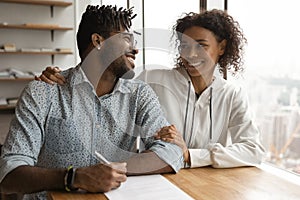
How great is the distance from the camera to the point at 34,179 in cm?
114

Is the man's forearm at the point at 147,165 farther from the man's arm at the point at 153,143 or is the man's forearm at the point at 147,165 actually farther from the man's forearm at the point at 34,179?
the man's forearm at the point at 34,179

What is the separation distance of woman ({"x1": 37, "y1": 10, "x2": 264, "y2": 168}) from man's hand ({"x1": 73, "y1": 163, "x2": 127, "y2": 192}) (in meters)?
0.51

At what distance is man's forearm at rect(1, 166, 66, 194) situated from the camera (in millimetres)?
1130

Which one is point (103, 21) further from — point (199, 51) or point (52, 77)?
point (199, 51)

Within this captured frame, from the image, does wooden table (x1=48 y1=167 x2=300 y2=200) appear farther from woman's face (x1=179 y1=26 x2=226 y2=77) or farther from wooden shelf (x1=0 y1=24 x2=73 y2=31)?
wooden shelf (x1=0 y1=24 x2=73 y2=31)

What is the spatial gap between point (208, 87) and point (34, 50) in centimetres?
293

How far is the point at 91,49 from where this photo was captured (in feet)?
5.04

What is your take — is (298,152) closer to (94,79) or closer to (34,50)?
(94,79)

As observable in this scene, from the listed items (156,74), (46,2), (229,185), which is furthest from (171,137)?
(46,2)

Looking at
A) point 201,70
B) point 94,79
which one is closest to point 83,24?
point 94,79

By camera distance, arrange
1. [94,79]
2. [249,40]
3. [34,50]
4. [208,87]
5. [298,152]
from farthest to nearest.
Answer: [34,50] < [249,40] < [298,152] < [208,87] < [94,79]

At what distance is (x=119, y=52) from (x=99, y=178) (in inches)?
22.2

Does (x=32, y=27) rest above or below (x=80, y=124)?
above

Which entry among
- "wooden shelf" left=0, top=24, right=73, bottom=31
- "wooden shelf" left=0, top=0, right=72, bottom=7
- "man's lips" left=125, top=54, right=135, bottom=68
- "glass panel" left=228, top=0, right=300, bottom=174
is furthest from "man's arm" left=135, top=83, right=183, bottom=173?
"wooden shelf" left=0, top=0, right=72, bottom=7
